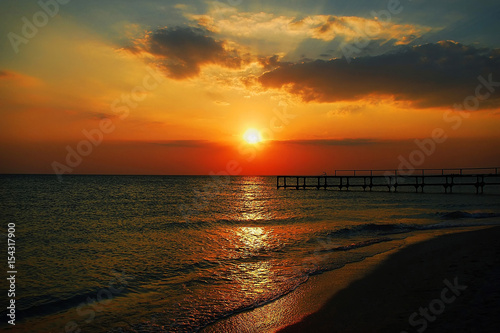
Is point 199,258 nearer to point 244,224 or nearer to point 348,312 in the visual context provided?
point 348,312

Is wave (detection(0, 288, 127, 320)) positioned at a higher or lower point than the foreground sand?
lower

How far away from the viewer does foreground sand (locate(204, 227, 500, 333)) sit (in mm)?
5305

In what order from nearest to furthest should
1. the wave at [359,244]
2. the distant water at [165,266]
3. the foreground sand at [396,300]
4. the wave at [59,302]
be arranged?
the foreground sand at [396,300], the distant water at [165,266], the wave at [59,302], the wave at [359,244]

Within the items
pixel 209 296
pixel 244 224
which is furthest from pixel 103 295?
pixel 244 224

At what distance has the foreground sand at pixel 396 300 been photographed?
530 centimetres

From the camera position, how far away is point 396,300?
6.55m

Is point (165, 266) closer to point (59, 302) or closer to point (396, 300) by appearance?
point (59, 302)

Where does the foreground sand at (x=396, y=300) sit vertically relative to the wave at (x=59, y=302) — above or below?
above

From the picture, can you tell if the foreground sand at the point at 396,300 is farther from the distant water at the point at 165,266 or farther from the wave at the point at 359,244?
the wave at the point at 359,244

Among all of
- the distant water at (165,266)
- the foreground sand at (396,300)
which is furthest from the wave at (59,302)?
the foreground sand at (396,300)

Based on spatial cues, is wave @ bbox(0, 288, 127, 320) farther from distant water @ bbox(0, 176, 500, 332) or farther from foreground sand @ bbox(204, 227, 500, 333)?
foreground sand @ bbox(204, 227, 500, 333)

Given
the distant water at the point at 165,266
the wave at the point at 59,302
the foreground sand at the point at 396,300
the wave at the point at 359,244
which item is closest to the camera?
the foreground sand at the point at 396,300

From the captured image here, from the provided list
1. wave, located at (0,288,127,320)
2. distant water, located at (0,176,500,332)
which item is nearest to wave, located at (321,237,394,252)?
distant water, located at (0,176,500,332)

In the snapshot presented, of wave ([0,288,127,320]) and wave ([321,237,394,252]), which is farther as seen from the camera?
wave ([321,237,394,252])
